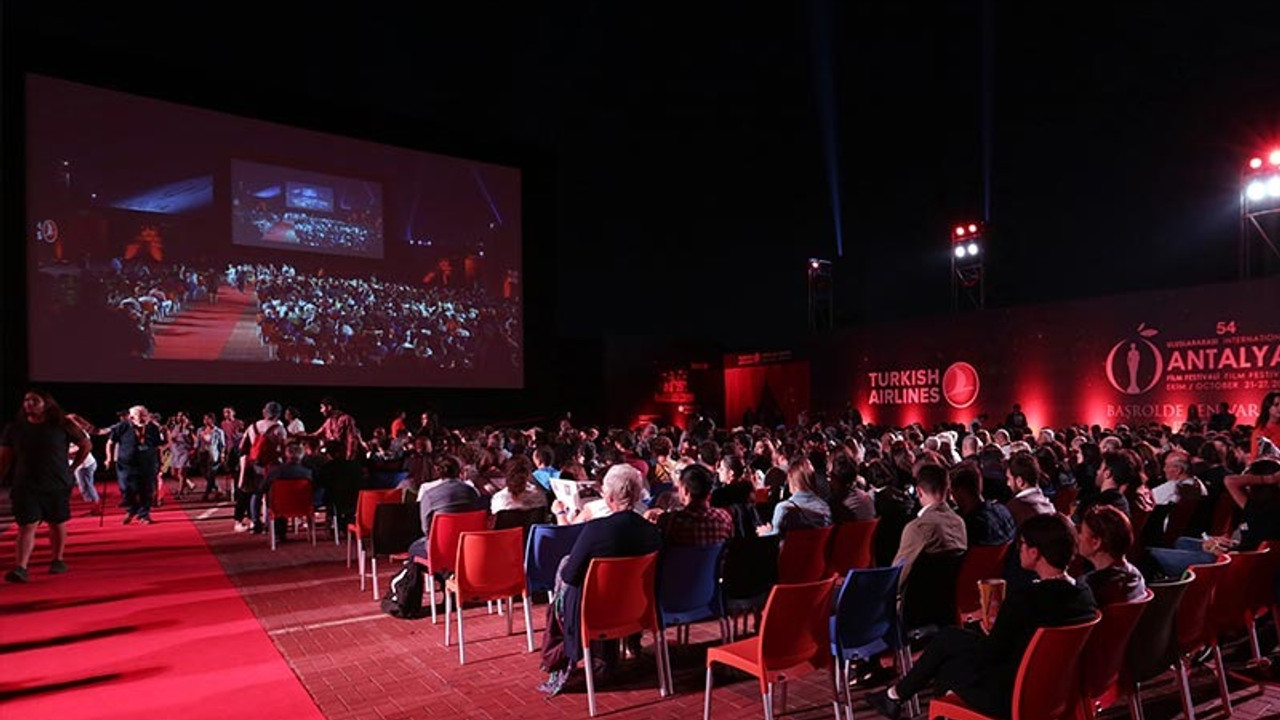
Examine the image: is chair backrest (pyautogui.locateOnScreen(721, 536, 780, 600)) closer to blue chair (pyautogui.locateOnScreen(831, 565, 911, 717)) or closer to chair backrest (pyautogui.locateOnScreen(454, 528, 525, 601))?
blue chair (pyautogui.locateOnScreen(831, 565, 911, 717))

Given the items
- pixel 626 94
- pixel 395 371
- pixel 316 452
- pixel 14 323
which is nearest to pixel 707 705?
pixel 316 452

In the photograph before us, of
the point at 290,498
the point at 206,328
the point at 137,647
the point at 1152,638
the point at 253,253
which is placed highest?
the point at 253,253

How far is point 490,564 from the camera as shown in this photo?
15.4 ft

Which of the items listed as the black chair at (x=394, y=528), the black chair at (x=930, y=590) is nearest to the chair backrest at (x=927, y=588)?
the black chair at (x=930, y=590)

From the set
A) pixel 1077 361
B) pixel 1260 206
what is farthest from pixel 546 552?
pixel 1077 361

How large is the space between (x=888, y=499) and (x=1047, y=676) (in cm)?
295

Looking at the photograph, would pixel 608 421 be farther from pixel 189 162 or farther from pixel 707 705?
pixel 707 705

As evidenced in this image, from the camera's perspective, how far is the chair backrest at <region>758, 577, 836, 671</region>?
10.2 ft

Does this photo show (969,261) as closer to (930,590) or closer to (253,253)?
Answer: (253,253)

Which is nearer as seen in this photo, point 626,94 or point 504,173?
point 504,173

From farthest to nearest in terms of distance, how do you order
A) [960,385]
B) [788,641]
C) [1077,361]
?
1. [960,385]
2. [1077,361]
3. [788,641]

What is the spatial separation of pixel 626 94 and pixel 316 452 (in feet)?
52.4

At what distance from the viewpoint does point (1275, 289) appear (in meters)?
13.4

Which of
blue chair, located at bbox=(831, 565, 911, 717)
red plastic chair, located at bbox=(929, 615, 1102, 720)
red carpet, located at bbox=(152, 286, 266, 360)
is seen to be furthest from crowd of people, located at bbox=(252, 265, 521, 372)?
red plastic chair, located at bbox=(929, 615, 1102, 720)
